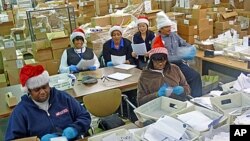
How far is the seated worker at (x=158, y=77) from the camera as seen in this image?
2932 millimetres

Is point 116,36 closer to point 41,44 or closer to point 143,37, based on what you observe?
point 143,37

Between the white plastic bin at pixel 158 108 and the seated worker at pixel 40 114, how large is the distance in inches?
19.5

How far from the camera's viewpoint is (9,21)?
24.0 ft

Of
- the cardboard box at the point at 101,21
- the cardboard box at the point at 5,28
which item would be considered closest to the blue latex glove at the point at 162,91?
the cardboard box at the point at 101,21

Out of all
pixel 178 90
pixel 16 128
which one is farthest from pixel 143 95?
pixel 16 128

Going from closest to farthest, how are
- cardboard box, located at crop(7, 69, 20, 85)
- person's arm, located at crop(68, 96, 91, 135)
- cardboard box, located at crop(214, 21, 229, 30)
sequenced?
person's arm, located at crop(68, 96, 91, 135), cardboard box, located at crop(7, 69, 20, 85), cardboard box, located at crop(214, 21, 229, 30)

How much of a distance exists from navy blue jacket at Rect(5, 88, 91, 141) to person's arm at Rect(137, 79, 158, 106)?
62 centimetres

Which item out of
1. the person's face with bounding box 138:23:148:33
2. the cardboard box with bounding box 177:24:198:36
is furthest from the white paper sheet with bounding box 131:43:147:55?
the cardboard box with bounding box 177:24:198:36

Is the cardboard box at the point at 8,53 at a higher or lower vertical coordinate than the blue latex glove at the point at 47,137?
higher

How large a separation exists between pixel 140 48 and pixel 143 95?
1.56m

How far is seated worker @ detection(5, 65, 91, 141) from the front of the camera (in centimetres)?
227

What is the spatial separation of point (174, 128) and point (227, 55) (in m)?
2.55

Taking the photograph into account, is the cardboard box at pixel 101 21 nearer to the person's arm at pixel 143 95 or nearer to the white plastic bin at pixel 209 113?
the person's arm at pixel 143 95

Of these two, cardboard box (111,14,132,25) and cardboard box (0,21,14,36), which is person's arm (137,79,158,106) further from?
cardboard box (0,21,14,36)
